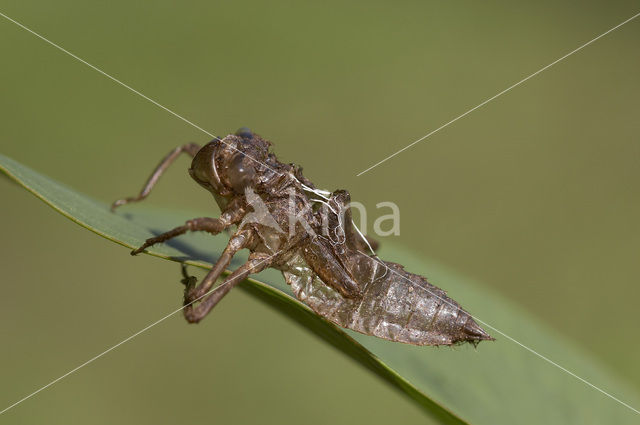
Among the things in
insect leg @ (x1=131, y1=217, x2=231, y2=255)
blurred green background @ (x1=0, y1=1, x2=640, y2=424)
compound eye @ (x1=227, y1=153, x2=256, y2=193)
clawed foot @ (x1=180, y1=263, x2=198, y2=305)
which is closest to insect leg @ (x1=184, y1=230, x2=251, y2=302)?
clawed foot @ (x1=180, y1=263, x2=198, y2=305)

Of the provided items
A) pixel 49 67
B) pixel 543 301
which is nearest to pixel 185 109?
pixel 49 67

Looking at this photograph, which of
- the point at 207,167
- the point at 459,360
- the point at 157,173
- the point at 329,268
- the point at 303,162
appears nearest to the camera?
the point at 459,360

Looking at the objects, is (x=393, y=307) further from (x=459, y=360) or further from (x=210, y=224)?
(x=210, y=224)

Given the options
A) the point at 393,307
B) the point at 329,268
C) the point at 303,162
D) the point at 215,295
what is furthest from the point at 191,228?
the point at 303,162

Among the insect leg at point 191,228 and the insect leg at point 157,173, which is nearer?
the insect leg at point 191,228

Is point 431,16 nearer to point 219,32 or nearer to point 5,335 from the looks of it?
point 219,32

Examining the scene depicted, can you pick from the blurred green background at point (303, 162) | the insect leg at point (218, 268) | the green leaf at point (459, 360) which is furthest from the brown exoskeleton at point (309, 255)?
the blurred green background at point (303, 162)

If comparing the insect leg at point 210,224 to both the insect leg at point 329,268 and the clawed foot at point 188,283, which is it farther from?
the insect leg at point 329,268
